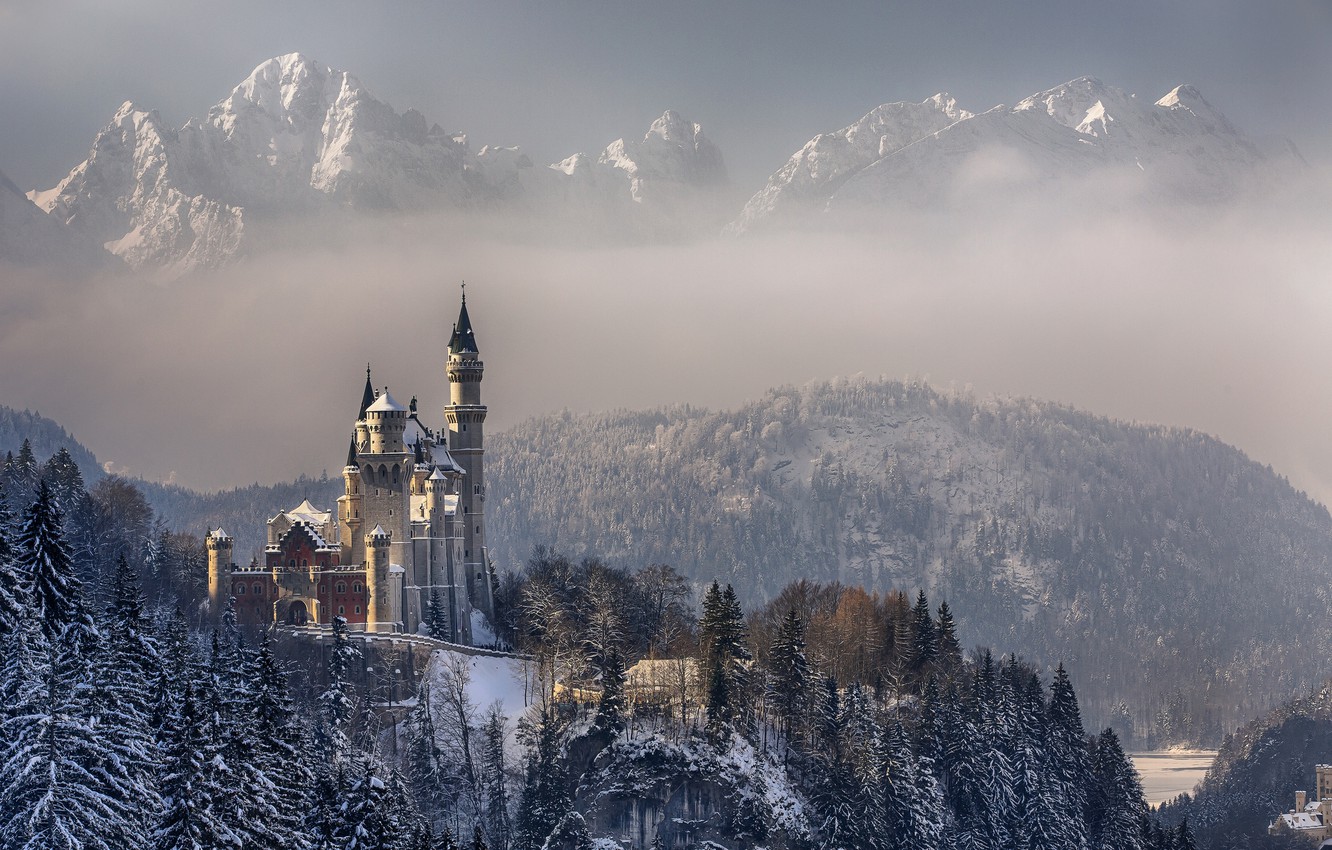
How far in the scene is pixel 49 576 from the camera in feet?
268

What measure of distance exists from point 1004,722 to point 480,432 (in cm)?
5204

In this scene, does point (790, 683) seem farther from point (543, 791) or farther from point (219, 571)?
point (219, 571)

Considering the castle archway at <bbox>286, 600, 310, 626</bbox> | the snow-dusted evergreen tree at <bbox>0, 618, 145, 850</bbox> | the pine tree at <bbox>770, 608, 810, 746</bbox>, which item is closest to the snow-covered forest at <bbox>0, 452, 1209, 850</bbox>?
the pine tree at <bbox>770, 608, 810, 746</bbox>

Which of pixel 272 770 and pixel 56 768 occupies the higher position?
pixel 56 768

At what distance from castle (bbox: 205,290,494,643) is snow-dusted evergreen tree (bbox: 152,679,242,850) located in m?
73.8

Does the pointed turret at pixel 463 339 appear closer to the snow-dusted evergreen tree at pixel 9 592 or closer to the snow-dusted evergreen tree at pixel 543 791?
the snow-dusted evergreen tree at pixel 543 791

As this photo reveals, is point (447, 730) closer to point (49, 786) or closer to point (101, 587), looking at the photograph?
point (101, 587)

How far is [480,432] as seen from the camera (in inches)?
6796

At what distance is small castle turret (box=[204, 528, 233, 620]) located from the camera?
504ft

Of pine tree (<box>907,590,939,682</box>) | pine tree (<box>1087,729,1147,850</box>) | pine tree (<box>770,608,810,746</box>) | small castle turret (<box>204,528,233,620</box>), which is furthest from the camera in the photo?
small castle turret (<box>204,528,233,620</box>)

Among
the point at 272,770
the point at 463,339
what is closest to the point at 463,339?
the point at 463,339

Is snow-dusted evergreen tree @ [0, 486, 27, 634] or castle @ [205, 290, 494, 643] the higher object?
castle @ [205, 290, 494, 643]

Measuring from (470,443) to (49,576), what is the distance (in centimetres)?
8834

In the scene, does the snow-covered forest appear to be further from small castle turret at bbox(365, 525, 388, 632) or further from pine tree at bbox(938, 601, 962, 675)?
small castle turret at bbox(365, 525, 388, 632)
